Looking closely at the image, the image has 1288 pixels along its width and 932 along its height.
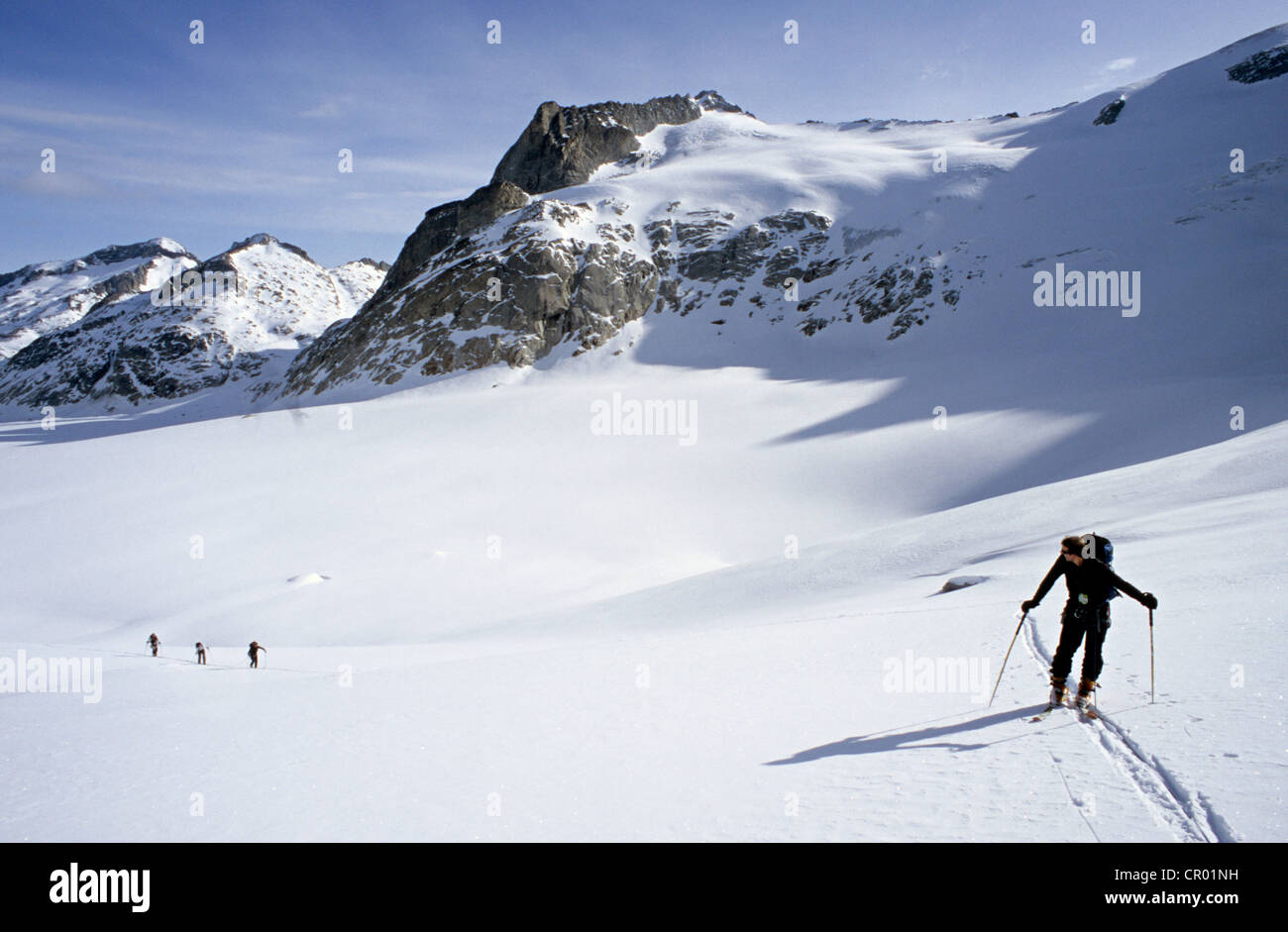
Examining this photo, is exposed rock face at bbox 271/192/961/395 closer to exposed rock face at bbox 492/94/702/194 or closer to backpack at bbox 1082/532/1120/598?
exposed rock face at bbox 492/94/702/194

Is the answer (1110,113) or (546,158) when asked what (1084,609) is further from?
(546,158)

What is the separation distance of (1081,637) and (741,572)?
12.2 meters

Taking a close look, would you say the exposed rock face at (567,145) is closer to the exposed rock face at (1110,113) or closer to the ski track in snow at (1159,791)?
the exposed rock face at (1110,113)

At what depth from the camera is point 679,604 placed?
1573cm

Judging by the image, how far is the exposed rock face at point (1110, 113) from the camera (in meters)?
73.7

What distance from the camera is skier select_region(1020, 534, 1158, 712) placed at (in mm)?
5141

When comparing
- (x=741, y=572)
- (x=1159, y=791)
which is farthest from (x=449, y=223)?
(x=1159, y=791)

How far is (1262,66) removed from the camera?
220ft

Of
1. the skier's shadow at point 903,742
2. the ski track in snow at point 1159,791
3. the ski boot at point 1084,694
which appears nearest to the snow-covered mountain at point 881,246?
the ski boot at point 1084,694

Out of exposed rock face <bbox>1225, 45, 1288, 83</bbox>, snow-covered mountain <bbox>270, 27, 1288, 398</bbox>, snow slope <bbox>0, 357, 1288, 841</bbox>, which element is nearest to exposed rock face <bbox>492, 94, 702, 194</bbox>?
snow-covered mountain <bbox>270, 27, 1288, 398</bbox>

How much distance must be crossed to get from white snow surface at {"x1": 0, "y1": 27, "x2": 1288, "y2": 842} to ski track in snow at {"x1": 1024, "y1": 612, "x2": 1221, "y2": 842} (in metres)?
0.02

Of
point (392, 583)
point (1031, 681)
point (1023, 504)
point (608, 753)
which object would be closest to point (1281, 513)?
point (1023, 504)

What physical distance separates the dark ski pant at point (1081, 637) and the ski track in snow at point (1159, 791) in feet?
1.51
